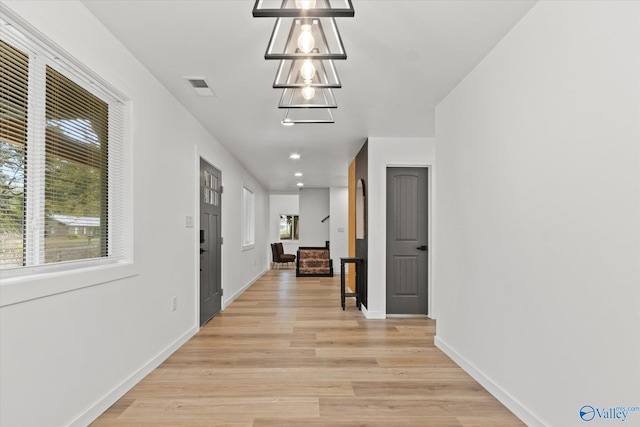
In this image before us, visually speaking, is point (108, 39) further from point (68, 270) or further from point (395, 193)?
point (395, 193)

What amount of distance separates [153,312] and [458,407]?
2.35 metres

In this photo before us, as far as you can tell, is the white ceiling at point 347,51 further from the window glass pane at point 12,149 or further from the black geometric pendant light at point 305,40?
the window glass pane at point 12,149

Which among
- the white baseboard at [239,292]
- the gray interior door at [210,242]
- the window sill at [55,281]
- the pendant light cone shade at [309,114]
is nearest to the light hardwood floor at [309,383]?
the gray interior door at [210,242]

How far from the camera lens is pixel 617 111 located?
158 cm

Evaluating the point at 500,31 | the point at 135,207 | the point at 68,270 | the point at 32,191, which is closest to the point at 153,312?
the point at 135,207

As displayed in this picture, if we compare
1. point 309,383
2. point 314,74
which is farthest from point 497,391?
point 314,74

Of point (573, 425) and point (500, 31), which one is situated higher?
point (500, 31)

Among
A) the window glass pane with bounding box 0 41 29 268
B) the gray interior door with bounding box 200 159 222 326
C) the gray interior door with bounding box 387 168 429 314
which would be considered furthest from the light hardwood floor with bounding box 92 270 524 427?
the window glass pane with bounding box 0 41 29 268

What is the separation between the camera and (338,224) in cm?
1004

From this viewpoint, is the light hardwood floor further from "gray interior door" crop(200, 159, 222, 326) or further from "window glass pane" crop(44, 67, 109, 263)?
"window glass pane" crop(44, 67, 109, 263)

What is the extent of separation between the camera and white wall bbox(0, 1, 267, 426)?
1741 mm

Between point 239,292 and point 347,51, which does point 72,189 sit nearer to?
point 347,51

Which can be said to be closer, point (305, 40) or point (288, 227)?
point (305, 40)

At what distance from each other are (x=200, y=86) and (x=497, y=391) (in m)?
3.22
